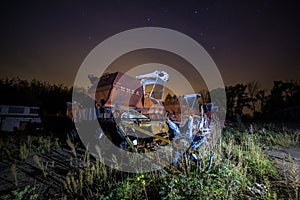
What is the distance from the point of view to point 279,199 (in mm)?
2172

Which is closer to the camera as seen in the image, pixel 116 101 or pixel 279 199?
pixel 279 199

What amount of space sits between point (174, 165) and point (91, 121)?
14.1ft

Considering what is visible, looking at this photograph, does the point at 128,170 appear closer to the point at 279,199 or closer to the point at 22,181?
the point at 22,181

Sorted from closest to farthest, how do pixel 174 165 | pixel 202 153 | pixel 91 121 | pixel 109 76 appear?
pixel 174 165, pixel 202 153, pixel 91 121, pixel 109 76

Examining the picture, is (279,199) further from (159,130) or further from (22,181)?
(22,181)

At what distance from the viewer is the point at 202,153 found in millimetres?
3332

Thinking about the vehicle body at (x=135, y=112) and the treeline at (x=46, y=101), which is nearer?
the vehicle body at (x=135, y=112)

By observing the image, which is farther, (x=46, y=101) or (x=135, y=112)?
(x=46, y=101)

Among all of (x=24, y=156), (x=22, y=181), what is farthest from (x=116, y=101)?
(x=22, y=181)

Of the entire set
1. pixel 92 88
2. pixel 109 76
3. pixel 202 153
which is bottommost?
pixel 202 153

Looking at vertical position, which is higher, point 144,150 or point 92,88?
point 92,88

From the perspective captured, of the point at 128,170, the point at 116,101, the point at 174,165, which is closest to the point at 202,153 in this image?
the point at 174,165

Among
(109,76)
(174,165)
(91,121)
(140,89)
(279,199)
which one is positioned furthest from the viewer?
(140,89)

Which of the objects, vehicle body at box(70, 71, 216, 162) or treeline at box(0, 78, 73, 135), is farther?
treeline at box(0, 78, 73, 135)
